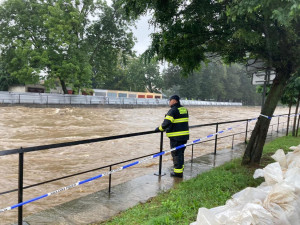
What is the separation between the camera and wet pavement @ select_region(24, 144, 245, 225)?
350cm

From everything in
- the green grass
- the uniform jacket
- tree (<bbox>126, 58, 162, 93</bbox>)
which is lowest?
the green grass

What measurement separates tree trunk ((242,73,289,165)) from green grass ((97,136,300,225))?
77 centimetres

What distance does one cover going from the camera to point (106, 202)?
4105mm

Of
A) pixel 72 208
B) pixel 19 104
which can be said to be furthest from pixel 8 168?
pixel 19 104

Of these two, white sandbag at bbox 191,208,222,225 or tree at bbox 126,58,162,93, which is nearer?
white sandbag at bbox 191,208,222,225

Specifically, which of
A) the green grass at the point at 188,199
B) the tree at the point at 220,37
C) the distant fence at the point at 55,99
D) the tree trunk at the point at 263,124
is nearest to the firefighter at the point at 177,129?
the green grass at the point at 188,199

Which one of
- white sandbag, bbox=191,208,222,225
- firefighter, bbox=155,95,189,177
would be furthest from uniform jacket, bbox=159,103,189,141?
white sandbag, bbox=191,208,222,225

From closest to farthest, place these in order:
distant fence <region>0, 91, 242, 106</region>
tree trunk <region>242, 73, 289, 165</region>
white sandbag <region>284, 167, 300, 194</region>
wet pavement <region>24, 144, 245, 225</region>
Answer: white sandbag <region>284, 167, 300, 194</region> → wet pavement <region>24, 144, 245, 225</region> → tree trunk <region>242, 73, 289, 165</region> → distant fence <region>0, 91, 242, 106</region>

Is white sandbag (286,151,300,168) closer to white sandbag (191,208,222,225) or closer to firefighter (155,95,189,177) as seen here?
firefighter (155,95,189,177)

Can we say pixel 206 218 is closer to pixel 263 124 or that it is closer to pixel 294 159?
pixel 294 159

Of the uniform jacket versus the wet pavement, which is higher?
the uniform jacket

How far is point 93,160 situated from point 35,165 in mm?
1826

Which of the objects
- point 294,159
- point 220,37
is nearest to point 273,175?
point 294,159

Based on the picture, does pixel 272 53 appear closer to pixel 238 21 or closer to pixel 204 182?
pixel 238 21
